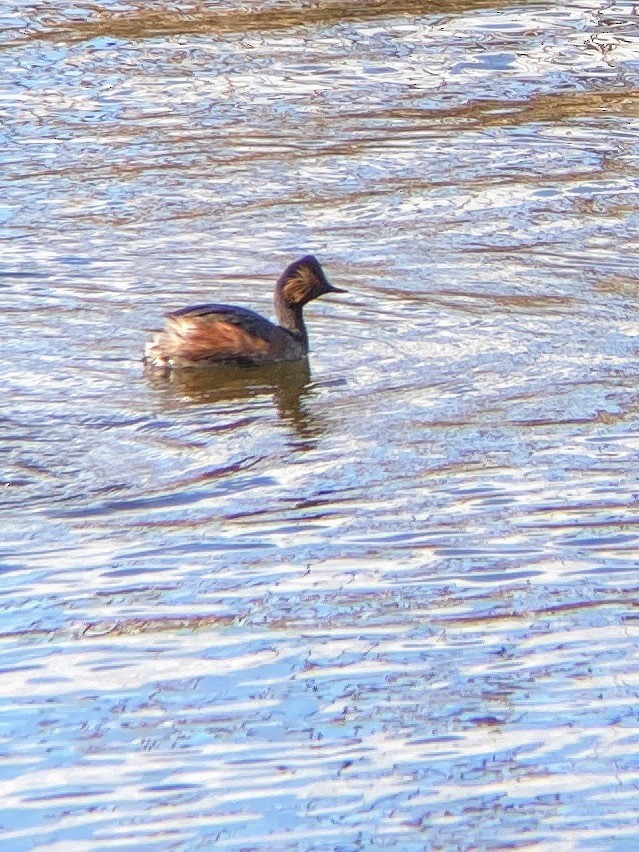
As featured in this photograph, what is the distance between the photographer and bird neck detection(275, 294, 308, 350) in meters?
10.9

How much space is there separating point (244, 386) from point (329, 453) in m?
1.76

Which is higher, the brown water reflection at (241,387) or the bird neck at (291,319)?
the bird neck at (291,319)

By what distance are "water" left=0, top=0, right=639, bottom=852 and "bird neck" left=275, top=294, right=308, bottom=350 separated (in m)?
0.34

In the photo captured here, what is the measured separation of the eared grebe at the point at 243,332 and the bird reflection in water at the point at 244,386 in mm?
57

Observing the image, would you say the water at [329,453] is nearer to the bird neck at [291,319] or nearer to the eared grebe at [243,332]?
the eared grebe at [243,332]

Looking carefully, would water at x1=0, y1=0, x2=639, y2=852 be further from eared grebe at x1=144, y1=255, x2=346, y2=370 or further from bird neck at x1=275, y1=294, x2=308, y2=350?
bird neck at x1=275, y1=294, x2=308, y2=350

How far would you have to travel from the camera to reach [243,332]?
10641 mm

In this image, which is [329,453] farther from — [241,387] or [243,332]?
[243,332]

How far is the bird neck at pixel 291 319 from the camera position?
10.9 m

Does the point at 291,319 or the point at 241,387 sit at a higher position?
the point at 291,319

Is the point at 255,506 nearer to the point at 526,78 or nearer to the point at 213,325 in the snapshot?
the point at 213,325

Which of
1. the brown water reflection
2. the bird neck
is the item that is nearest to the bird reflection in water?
the brown water reflection

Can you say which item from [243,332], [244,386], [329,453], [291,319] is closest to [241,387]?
[244,386]

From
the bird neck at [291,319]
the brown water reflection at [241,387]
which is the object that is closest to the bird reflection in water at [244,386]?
the brown water reflection at [241,387]
